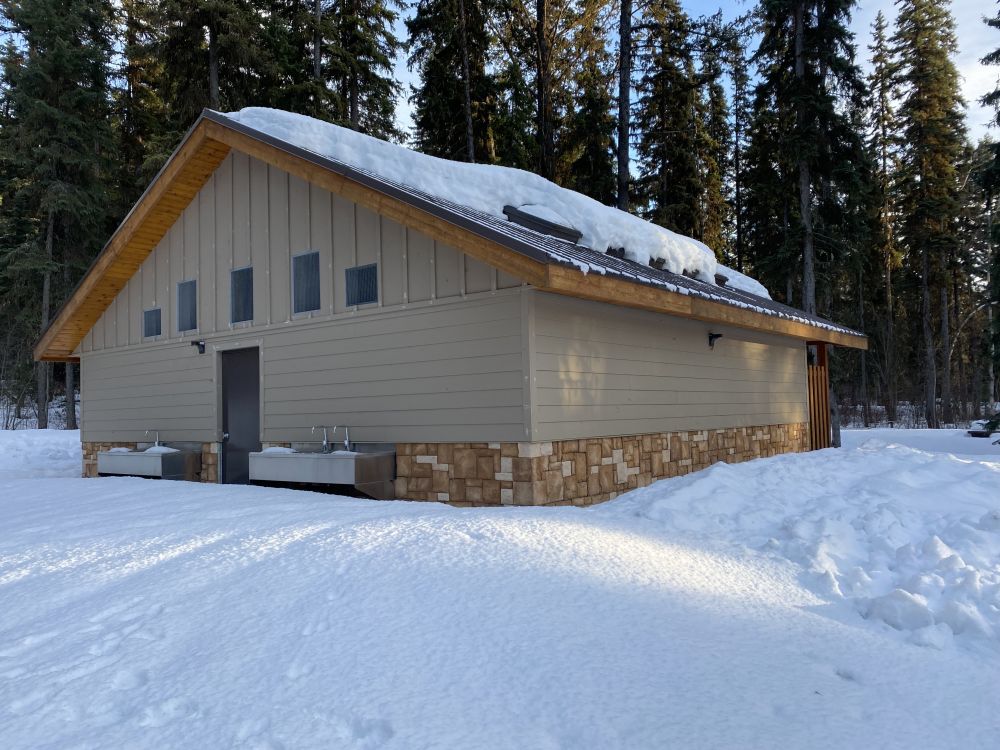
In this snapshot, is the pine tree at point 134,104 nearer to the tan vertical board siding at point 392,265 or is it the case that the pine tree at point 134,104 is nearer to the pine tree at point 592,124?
the pine tree at point 592,124

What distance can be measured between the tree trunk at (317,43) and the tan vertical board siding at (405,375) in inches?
512

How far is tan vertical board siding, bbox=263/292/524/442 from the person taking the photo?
655cm

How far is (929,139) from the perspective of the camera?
82.5ft

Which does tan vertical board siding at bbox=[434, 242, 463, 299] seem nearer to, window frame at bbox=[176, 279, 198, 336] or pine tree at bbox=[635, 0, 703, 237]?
window frame at bbox=[176, 279, 198, 336]

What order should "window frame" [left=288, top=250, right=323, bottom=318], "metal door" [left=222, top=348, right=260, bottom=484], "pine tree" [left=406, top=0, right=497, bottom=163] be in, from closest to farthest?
"window frame" [left=288, top=250, right=323, bottom=318] → "metal door" [left=222, top=348, right=260, bottom=484] → "pine tree" [left=406, top=0, right=497, bottom=163]

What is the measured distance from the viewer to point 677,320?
866 cm

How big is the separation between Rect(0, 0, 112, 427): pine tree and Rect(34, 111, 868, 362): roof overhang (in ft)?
32.8

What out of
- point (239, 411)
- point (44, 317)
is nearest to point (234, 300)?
point (239, 411)

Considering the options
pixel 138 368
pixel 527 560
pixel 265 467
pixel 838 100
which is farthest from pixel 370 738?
pixel 838 100

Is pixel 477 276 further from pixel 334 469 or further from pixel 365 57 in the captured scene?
pixel 365 57

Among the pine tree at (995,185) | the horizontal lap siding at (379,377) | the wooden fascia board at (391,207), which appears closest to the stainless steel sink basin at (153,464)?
the horizontal lap siding at (379,377)

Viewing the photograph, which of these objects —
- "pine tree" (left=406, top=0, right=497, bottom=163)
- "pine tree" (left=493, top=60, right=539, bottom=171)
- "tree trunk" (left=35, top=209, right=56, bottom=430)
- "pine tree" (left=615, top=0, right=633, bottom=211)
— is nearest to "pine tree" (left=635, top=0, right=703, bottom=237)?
"pine tree" (left=615, top=0, right=633, bottom=211)

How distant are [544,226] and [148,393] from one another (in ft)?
22.5

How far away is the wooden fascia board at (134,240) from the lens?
367 inches
